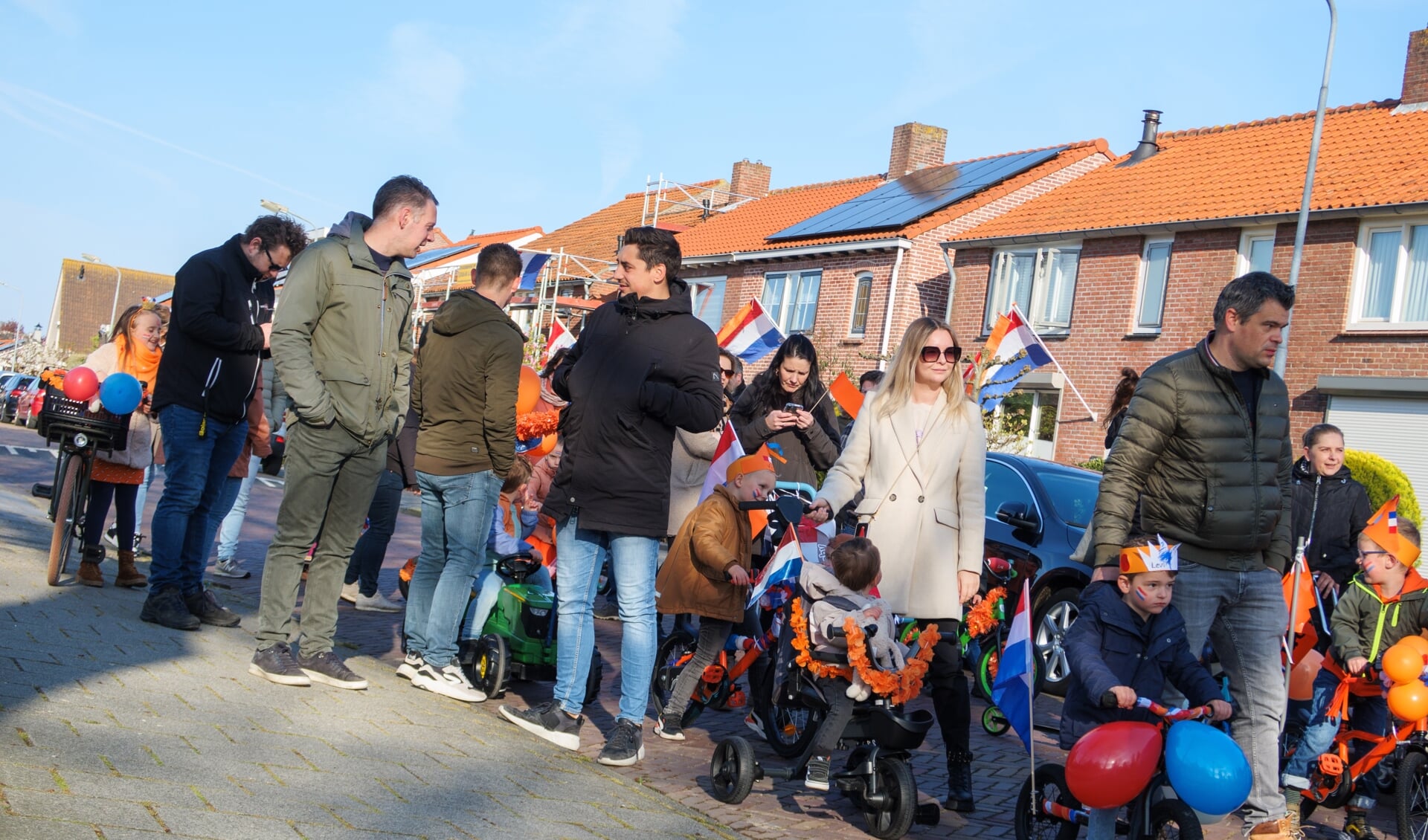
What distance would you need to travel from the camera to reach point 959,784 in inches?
217

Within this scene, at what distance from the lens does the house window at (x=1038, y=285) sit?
2639 cm

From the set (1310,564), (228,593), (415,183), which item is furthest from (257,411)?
(1310,564)

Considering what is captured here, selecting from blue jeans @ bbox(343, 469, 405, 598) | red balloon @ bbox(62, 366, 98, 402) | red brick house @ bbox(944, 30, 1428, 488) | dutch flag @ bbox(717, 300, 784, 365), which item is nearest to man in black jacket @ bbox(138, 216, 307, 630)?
red balloon @ bbox(62, 366, 98, 402)

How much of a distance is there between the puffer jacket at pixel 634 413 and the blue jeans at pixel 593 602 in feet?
0.38

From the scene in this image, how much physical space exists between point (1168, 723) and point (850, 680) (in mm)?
A: 1263

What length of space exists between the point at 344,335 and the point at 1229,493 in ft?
12.2

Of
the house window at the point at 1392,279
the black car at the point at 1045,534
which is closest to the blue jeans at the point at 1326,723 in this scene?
the black car at the point at 1045,534

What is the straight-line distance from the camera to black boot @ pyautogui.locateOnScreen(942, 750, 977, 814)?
18.1 ft

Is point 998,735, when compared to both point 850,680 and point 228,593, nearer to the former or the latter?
point 850,680

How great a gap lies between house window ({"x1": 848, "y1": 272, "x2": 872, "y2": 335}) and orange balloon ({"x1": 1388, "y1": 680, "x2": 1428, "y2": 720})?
26122 millimetres

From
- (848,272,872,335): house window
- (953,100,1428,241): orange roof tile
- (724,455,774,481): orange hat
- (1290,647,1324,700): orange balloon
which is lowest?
(1290,647,1324,700): orange balloon

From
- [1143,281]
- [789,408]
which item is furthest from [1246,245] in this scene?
[789,408]

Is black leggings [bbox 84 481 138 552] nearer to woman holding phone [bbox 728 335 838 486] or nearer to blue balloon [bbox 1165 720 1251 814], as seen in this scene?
woman holding phone [bbox 728 335 838 486]

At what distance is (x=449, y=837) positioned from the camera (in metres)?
4.02
